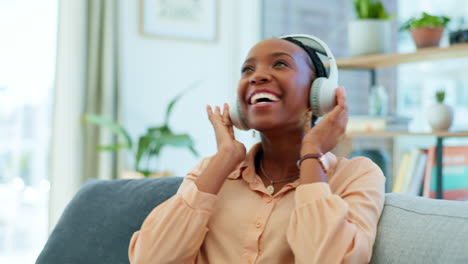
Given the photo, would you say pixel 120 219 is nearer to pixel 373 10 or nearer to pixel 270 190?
pixel 270 190

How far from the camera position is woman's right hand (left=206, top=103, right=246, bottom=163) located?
1300 millimetres

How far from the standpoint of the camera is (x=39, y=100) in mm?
3400

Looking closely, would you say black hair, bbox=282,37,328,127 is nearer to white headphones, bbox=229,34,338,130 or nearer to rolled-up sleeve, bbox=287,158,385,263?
white headphones, bbox=229,34,338,130

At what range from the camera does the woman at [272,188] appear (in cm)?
110

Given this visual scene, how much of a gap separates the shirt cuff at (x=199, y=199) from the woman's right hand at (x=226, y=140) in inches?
4.6

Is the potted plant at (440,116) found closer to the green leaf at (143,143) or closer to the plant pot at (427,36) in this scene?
the plant pot at (427,36)

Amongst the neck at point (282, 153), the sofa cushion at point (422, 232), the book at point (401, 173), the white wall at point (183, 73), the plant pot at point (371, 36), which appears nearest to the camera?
the sofa cushion at point (422, 232)

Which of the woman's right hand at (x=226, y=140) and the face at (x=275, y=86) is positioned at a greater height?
the face at (x=275, y=86)

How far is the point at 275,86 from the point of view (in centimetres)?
122

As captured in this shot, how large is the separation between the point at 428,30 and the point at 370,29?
0.36 meters

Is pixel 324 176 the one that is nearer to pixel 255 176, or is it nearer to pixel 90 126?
pixel 255 176

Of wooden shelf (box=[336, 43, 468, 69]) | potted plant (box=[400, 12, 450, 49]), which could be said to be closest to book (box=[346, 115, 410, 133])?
wooden shelf (box=[336, 43, 468, 69])

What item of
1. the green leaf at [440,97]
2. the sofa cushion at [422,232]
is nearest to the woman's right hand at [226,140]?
the sofa cushion at [422,232]

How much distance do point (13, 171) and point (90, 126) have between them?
1.82 ft
